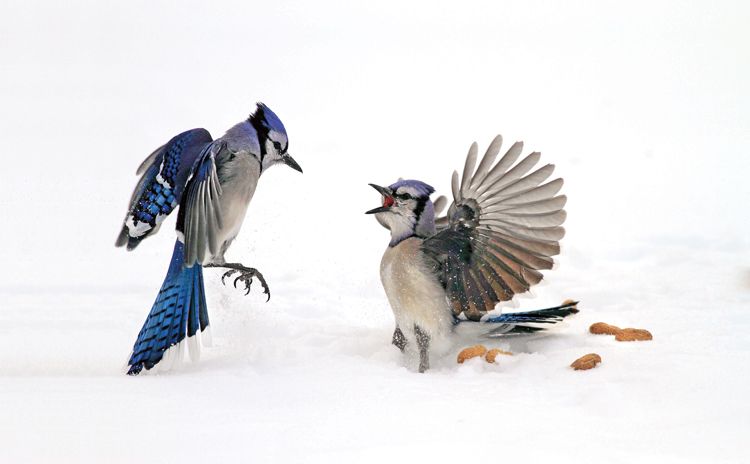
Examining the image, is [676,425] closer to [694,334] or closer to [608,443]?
[608,443]

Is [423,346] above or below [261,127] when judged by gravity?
below

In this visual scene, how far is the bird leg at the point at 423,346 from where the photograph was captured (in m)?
3.91

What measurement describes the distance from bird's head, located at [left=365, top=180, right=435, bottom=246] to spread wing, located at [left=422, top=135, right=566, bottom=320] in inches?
4.6

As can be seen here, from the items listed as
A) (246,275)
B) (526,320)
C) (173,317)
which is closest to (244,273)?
(246,275)

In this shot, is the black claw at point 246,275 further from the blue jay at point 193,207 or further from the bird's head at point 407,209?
the bird's head at point 407,209

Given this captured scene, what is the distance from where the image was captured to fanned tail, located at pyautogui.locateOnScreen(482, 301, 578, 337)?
394 centimetres

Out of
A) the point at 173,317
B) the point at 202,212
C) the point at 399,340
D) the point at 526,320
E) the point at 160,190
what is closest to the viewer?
the point at 202,212

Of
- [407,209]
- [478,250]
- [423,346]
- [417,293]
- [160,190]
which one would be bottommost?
[423,346]

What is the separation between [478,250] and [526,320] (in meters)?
0.35

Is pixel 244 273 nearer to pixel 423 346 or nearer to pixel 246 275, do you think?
pixel 246 275

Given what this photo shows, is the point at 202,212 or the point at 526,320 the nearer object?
the point at 202,212

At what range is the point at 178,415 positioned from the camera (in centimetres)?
315

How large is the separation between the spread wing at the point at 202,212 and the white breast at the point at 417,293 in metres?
0.70

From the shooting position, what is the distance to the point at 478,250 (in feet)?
12.7
